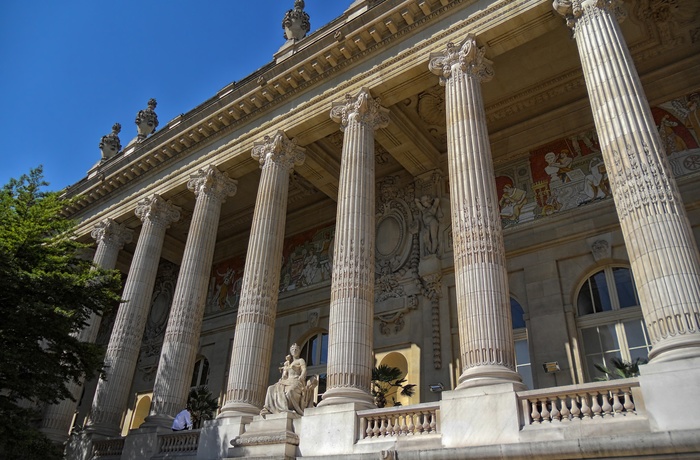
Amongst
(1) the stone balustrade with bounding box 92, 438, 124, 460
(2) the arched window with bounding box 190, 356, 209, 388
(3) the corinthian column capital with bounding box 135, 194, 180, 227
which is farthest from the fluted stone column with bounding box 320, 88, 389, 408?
(2) the arched window with bounding box 190, 356, 209, 388

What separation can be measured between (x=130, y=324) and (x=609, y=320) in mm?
16621

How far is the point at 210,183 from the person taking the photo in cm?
2195

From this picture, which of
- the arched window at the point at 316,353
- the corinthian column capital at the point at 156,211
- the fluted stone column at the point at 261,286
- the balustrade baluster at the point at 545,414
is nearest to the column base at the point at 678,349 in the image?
the balustrade baluster at the point at 545,414

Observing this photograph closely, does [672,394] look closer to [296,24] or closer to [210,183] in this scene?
[210,183]

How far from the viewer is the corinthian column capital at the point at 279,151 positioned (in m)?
19.9

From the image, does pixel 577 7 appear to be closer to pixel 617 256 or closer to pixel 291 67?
pixel 617 256

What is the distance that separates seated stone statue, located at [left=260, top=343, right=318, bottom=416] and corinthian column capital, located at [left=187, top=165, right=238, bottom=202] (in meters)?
9.08

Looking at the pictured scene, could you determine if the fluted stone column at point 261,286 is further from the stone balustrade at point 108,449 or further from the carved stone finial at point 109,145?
the carved stone finial at point 109,145

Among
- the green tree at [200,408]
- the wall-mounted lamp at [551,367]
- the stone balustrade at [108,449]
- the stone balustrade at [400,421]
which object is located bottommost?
the stone balustrade at [400,421]

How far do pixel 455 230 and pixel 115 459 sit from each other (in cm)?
1293

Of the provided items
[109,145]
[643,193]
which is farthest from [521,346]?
[109,145]

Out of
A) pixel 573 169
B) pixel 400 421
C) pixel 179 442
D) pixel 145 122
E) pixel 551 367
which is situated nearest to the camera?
pixel 400 421

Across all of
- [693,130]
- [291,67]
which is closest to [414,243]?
[291,67]

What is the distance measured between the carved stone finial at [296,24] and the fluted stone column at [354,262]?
569cm
